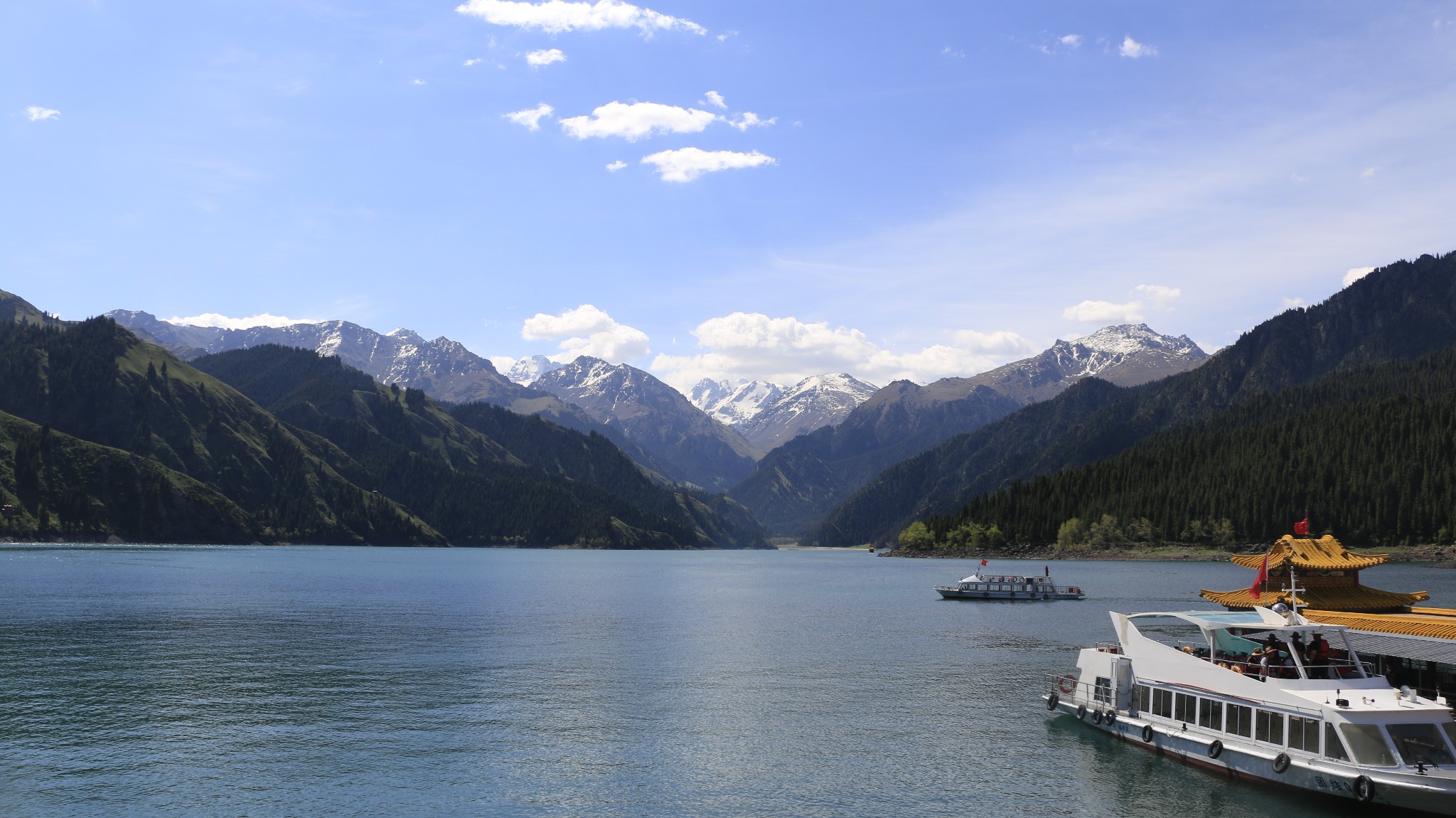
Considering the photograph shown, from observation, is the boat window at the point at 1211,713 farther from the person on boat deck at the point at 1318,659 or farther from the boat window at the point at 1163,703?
the person on boat deck at the point at 1318,659

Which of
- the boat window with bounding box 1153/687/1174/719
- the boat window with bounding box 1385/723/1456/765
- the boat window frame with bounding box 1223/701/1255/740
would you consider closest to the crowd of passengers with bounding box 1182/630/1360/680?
the boat window frame with bounding box 1223/701/1255/740

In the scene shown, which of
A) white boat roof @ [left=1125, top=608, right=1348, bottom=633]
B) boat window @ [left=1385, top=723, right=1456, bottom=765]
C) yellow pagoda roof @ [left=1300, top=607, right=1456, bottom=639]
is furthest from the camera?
yellow pagoda roof @ [left=1300, top=607, right=1456, bottom=639]

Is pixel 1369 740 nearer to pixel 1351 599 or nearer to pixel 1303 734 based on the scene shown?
pixel 1303 734

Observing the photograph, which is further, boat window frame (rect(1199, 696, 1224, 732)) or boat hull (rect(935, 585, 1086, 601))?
boat hull (rect(935, 585, 1086, 601))

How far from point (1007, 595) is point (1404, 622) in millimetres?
120977

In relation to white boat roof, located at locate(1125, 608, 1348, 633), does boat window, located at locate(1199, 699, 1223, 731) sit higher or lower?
lower

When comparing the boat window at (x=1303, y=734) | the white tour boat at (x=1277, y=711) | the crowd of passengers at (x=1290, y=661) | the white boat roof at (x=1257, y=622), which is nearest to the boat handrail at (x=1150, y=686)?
the white tour boat at (x=1277, y=711)

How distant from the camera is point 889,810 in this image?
45.2 m

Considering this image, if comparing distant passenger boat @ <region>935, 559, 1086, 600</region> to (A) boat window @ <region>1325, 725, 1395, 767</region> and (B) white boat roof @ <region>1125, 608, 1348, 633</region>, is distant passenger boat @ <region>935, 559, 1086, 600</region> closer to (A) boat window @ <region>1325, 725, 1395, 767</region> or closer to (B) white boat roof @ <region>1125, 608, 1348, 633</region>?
(B) white boat roof @ <region>1125, 608, 1348, 633</region>

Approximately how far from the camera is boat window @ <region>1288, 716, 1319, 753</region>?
1799 inches

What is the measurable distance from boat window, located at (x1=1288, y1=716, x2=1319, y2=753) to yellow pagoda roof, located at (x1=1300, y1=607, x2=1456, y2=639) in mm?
13201

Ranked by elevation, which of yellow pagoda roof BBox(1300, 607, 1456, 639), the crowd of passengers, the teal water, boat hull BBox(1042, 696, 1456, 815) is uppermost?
yellow pagoda roof BBox(1300, 607, 1456, 639)

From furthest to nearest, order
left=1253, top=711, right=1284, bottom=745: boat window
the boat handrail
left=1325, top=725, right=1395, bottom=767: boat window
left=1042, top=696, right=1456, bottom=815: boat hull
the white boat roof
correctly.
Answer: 1. the white boat roof
2. left=1253, top=711, right=1284, bottom=745: boat window
3. the boat handrail
4. left=1325, top=725, right=1395, bottom=767: boat window
5. left=1042, top=696, right=1456, bottom=815: boat hull

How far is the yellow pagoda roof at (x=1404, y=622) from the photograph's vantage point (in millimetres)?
54188
